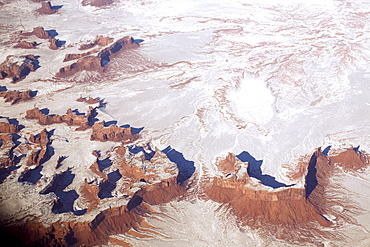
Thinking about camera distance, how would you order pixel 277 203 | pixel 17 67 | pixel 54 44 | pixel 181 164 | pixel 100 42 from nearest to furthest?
pixel 277 203, pixel 181 164, pixel 17 67, pixel 54 44, pixel 100 42

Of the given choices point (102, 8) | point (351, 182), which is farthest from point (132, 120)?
point (102, 8)

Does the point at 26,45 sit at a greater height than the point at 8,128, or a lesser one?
greater

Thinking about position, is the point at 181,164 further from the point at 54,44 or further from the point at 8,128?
the point at 54,44

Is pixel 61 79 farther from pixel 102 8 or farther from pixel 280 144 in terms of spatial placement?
pixel 102 8

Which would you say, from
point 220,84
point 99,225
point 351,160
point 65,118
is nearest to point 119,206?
point 99,225

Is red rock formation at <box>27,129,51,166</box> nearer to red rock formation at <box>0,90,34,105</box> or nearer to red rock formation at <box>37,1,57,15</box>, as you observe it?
red rock formation at <box>0,90,34,105</box>

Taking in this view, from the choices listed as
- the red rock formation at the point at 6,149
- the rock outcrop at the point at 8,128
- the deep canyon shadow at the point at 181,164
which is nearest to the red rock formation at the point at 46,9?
the rock outcrop at the point at 8,128

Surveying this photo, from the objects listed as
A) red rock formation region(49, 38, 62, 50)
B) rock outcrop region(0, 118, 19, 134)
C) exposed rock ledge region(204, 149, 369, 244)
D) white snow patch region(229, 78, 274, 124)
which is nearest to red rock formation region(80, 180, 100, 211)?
exposed rock ledge region(204, 149, 369, 244)
